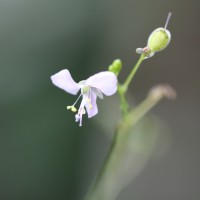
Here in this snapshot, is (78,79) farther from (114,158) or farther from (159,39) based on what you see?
(159,39)

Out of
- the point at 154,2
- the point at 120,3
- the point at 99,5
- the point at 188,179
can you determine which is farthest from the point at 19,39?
the point at 188,179

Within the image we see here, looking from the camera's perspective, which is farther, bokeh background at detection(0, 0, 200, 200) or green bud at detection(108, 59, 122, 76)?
bokeh background at detection(0, 0, 200, 200)

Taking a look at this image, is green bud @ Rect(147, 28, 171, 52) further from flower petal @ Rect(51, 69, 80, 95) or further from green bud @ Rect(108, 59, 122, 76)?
flower petal @ Rect(51, 69, 80, 95)

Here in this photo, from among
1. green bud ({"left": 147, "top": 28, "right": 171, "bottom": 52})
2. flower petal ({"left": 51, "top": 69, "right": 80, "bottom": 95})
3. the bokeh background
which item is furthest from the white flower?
the bokeh background

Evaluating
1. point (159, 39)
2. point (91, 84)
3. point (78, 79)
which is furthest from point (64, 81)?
point (78, 79)

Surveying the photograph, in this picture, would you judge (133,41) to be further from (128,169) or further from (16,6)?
(128,169)
